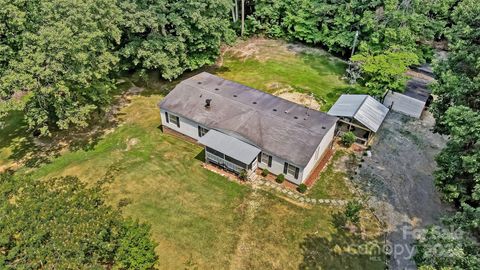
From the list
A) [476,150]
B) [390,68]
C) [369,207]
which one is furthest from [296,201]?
[390,68]

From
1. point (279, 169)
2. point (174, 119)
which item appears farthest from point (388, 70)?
point (174, 119)

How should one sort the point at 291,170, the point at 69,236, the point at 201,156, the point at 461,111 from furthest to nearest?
the point at 201,156 < the point at 291,170 < the point at 69,236 < the point at 461,111

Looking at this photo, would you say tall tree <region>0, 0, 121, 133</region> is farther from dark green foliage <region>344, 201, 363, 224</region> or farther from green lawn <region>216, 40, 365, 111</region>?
dark green foliage <region>344, 201, 363, 224</region>

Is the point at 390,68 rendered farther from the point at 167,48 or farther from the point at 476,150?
the point at 167,48

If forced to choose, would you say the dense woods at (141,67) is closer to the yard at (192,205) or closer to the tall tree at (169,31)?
the tall tree at (169,31)

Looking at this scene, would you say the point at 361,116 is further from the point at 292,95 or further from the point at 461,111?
the point at 461,111

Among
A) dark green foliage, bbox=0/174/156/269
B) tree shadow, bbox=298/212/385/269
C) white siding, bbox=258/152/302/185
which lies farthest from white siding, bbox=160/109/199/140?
tree shadow, bbox=298/212/385/269

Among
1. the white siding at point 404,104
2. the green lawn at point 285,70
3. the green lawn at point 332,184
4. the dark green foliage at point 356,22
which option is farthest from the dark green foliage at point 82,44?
the white siding at point 404,104
